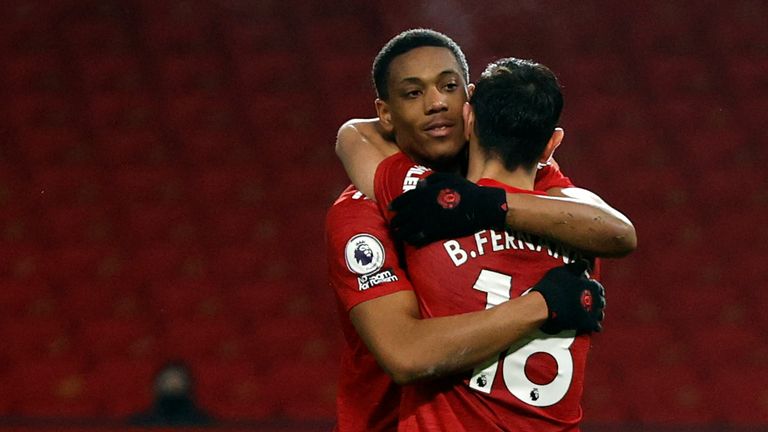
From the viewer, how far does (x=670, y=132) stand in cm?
588

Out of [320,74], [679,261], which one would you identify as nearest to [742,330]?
[679,261]

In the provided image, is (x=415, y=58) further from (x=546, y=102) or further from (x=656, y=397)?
(x=656, y=397)

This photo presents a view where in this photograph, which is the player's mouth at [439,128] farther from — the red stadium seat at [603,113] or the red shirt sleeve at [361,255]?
the red stadium seat at [603,113]

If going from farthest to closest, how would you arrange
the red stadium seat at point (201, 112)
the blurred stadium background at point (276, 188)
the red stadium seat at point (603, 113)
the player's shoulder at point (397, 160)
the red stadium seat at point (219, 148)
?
the red stadium seat at point (603, 113)
the red stadium seat at point (201, 112)
the red stadium seat at point (219, 148)
the blurred stadium background at point (276, 188)
the player's shoulder at point (397, 160)

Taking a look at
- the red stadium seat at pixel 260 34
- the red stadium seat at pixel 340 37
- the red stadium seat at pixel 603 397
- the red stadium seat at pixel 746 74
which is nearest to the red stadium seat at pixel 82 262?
the red stadium seat at pixel 260 34

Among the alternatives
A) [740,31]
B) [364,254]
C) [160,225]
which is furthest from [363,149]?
[740,31]

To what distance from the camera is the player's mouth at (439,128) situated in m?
1.82

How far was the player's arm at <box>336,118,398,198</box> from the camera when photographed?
6.05ft

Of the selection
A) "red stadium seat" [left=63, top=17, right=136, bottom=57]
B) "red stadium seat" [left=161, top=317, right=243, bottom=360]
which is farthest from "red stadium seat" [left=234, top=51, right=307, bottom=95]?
"red stadium seat" [left=161, top=317, right=243, bottom=360]

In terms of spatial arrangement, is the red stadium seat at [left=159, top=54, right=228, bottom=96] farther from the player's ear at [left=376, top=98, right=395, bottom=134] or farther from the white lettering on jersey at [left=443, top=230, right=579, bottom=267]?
the white lettering on jersey at [left=443, top=230, right=579, bottom=267]

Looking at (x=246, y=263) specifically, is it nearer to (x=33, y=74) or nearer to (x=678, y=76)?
(x=33, y=74)

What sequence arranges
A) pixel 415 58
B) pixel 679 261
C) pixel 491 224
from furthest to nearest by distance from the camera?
1. pixel 679 261
2. pixel 415 58
3. pixel 491 224

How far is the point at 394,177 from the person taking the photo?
5.76ft

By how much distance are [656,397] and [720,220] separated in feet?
3.55
